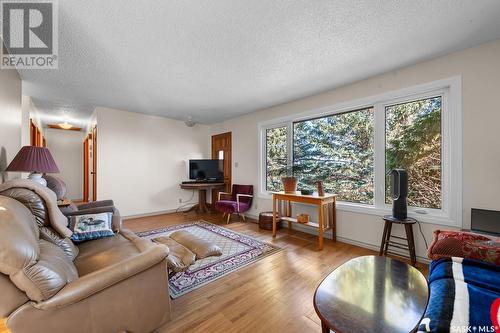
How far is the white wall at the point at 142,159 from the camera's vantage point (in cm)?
420

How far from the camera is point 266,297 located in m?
1.78

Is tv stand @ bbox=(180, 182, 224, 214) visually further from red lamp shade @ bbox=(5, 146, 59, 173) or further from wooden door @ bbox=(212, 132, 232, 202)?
red lamp shade @ bbox=(5, 146, 59, 173)

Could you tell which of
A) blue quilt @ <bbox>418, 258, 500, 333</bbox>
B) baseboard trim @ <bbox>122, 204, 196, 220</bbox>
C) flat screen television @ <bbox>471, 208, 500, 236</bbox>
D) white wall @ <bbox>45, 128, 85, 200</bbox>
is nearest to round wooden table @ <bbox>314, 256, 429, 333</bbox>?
blue quilt @ <bbox>418, 258, 500, 333</bbox>

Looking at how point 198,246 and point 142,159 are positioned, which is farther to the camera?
point 142,159

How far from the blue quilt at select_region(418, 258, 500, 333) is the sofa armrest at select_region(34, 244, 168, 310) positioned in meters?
1.45

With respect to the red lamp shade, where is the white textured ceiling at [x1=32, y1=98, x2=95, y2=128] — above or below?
above

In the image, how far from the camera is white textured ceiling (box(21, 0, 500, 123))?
1606 mm

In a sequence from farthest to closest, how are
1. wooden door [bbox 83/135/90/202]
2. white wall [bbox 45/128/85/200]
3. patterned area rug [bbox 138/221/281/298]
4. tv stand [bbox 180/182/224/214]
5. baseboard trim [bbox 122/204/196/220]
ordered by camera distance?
white wall [bbox 45/128/85/200]
wooden door [bbox 83/135/90/202]
tv stand [bbox 180/182/224/214]
baseboard trim [bbox 122/204/196/220]
patterned area rug [bbox 138/221/281/298]

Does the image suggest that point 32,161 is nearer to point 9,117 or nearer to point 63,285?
point 9,117

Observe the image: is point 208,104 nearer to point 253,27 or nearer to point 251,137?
point 251,137

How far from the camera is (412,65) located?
249cm

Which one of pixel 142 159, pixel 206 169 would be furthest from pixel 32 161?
pixel 206 169

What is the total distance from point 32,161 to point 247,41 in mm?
2671

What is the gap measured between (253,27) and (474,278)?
2408mm
